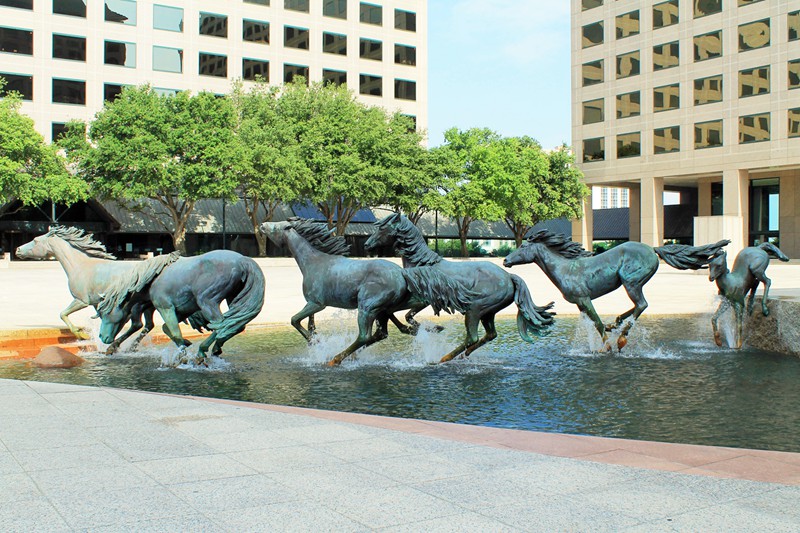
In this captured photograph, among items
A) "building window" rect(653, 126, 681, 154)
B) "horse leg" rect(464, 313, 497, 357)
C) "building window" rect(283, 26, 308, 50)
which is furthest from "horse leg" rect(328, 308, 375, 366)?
"building window" rect(283, 26, 308, 50)

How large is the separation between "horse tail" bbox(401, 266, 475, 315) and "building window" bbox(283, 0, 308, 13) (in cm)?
6465

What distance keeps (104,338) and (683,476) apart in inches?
384

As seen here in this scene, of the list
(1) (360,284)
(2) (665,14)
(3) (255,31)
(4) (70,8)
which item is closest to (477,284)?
(1) (360,284)

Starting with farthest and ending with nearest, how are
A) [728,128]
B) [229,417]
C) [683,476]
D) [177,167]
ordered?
[728,128]
[177,167]
[229,417]
[683,476]

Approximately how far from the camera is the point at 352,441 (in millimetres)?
6270

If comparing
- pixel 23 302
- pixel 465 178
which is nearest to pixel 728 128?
pixel 465 178

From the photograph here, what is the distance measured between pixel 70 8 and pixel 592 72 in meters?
44.7

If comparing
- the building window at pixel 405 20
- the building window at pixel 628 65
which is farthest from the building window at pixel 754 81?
the building window at pixel 405 20

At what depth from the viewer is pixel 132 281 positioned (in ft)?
40.0

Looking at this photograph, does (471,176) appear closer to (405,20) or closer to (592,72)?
(592,72)

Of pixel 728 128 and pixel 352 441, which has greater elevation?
pixel 728 128

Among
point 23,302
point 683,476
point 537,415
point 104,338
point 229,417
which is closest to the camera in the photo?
point 683,476

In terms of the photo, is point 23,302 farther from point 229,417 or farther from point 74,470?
point 74,470

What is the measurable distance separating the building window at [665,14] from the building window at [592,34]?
5470 millimetres
